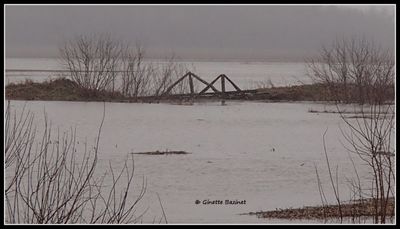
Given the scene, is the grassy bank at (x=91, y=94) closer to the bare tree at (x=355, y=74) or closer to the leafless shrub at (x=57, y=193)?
the bare tree at (x=355, y=74)

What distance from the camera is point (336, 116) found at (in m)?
33.2

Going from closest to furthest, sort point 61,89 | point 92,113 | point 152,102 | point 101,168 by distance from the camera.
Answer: point 101,168, point 92,113, point 152,102, point 61,89

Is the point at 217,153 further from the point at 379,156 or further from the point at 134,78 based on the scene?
the point at 134,78

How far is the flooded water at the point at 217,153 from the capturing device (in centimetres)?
1314

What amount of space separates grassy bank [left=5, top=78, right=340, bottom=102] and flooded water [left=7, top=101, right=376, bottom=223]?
4148 millimetres

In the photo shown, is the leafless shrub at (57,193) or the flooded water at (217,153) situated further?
the flooded water at (217,153)

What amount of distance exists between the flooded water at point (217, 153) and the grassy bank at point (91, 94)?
163 inches

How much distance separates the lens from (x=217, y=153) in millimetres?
20375

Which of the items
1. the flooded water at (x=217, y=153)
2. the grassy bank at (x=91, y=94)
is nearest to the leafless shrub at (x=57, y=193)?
the flooded water at (x=217, y=153)

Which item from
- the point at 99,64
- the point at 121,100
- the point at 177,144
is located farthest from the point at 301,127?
the point at 99,64

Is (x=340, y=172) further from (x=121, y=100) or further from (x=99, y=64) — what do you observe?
(x=99, y=64)

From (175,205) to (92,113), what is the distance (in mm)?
20860

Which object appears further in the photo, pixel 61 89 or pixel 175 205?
pixel 61 89

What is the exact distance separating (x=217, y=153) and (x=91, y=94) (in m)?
23.5
